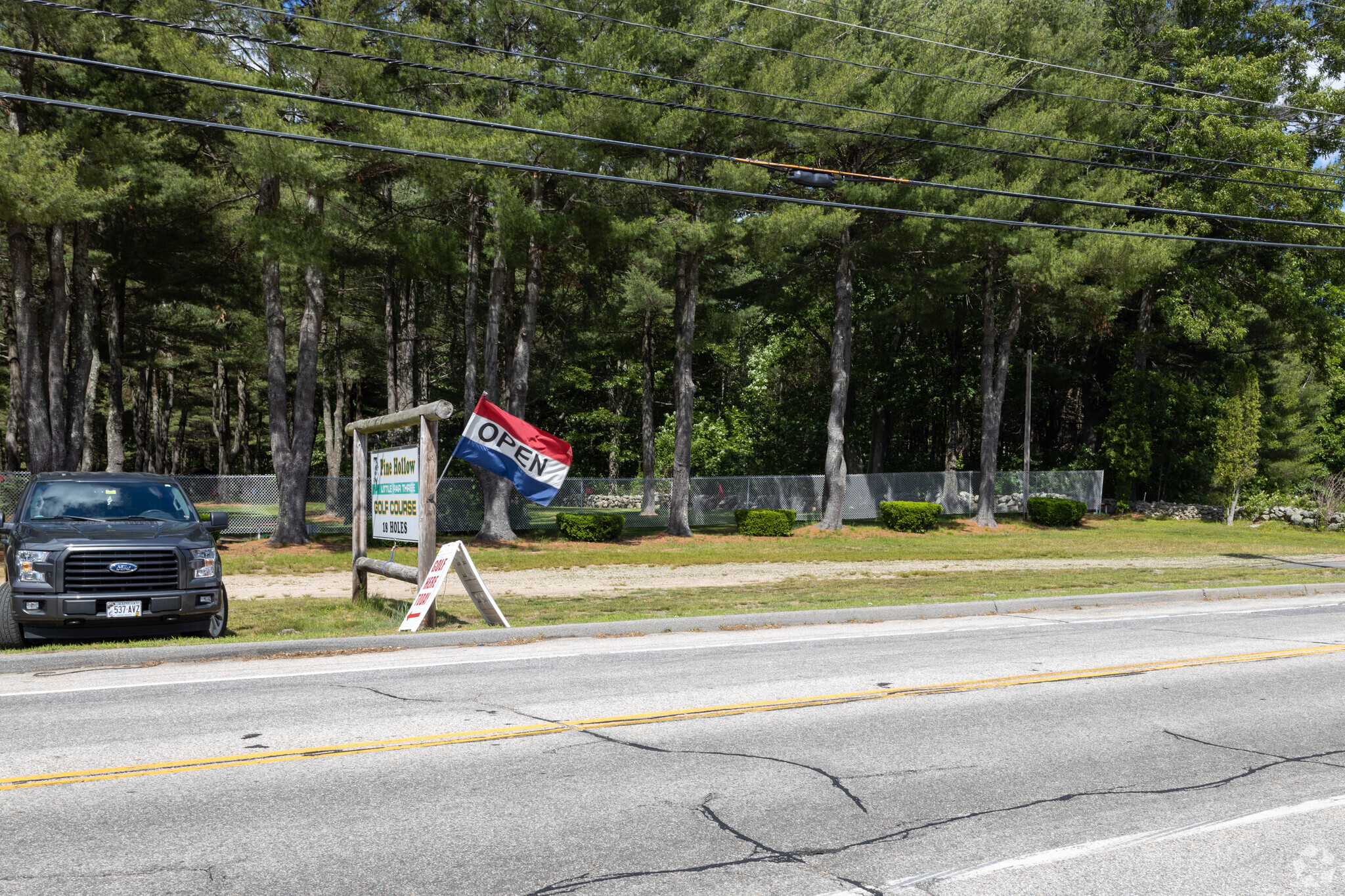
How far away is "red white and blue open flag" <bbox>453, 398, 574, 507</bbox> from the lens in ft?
42.1

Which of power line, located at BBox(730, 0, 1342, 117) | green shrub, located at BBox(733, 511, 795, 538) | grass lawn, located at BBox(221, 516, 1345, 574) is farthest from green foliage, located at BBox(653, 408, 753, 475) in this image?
power line, located at BBox(730, 0, 1342, 117)

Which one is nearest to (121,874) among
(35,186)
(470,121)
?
(470,121)

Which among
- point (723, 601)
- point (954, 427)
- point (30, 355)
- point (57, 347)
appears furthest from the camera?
point (954, 427)

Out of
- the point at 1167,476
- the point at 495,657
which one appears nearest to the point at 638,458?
the point at 1167,476

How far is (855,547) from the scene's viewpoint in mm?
28578

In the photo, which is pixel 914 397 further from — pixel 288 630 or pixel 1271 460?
Answer: pixel 288 630

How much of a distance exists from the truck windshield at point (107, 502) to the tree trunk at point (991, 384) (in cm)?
3094

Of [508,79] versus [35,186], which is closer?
[508,79]

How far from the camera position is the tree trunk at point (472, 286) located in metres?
31.0

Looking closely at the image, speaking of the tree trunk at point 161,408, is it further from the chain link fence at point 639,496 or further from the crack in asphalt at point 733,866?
the crack in asphalt at point 733,866

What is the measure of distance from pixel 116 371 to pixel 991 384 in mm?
32095

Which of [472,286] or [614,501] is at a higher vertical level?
[472,286]

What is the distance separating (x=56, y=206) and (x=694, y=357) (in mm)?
36535

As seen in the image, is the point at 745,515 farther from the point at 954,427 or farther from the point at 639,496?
the point at 954,427
